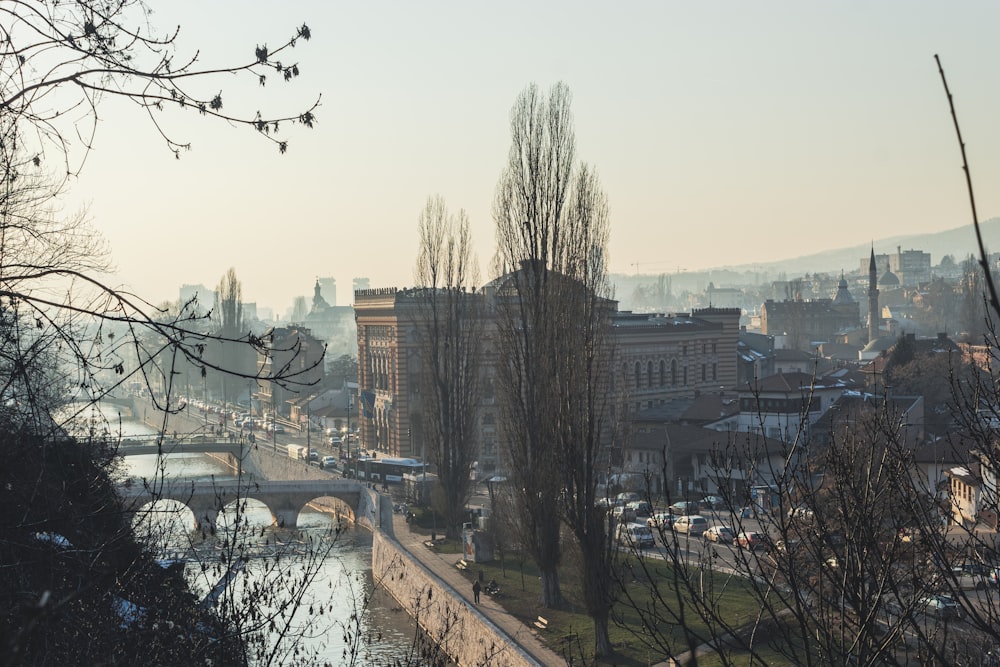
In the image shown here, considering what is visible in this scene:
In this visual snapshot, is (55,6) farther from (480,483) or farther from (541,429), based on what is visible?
(480,483)

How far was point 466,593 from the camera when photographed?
2623cm

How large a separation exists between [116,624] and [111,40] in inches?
200

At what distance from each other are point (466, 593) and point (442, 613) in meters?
1.03

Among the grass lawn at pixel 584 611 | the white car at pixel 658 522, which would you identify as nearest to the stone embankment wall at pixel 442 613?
the grass lawn at pixel 584 611

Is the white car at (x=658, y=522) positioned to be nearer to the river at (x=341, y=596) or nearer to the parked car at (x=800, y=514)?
the parked car at (x=800, y=514)

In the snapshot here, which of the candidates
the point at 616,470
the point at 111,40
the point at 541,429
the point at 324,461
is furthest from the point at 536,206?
the point at 324,461

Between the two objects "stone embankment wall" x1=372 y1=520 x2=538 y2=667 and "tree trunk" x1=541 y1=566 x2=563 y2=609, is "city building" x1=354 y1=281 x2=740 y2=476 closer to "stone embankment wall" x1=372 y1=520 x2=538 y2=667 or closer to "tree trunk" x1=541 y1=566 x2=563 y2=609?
"stone embankment wall" x1=372 y1=520 x2=538 y2=667

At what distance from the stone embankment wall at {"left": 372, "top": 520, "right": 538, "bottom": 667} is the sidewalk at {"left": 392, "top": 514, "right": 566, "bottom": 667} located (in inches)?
12.2

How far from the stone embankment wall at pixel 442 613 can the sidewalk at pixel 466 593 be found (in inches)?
12.2

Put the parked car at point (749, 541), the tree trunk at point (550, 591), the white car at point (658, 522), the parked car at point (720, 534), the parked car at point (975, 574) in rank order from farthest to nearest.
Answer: the tree trunk at point (550, 591), the parked car at point (720, 534), the parked car at point (975, 574), the parked car at point (749, 541), the white car at point (658, 522)

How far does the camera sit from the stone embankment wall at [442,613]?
67.7 ft

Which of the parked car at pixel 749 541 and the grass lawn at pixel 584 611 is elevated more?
the parked car at pixel 749 541

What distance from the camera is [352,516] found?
42.0m

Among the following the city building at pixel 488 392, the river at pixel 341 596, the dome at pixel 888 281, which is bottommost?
the river at pixel 341 596
